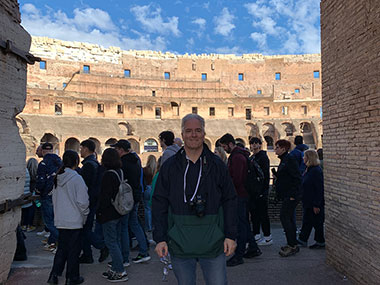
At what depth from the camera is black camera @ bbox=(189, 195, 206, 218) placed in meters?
2.28

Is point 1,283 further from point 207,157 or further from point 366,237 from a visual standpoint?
point 366,237

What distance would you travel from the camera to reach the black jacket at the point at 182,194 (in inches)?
93.4

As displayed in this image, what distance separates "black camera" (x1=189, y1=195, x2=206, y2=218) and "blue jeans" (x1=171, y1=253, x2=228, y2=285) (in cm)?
43

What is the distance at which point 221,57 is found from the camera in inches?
1610

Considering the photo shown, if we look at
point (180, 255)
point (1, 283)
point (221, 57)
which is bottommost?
point (1, 283)

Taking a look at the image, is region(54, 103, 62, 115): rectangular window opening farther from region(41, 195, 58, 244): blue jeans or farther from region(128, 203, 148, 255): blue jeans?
region(128, 203, 148, 255): blue jeans

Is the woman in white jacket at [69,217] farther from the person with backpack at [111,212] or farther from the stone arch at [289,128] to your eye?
the stone arch at [289,128]

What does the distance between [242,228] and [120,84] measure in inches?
1265

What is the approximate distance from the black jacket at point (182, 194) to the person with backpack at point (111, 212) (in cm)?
155

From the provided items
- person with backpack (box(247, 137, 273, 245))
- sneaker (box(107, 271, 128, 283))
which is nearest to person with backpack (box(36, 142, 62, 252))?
sneaker (box(107, 271, 128, 283))

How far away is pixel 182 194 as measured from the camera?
7.82ft

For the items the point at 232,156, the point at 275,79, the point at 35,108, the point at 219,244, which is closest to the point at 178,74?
the point at 275,79

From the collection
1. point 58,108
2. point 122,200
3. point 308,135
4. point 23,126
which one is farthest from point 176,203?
point 308,135

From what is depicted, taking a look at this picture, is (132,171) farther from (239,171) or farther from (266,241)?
(266,241)
